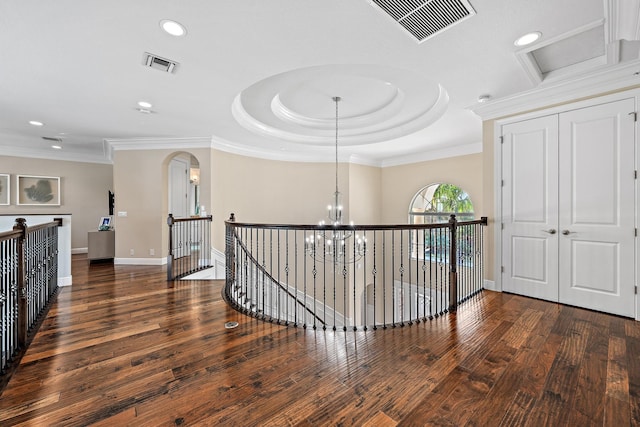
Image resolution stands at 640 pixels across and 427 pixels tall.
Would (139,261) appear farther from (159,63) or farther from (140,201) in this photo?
(159,63)

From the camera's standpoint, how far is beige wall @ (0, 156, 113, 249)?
7007 millimetres

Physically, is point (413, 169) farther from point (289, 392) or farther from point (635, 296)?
point (289, 392)

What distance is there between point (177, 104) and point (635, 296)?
607cm

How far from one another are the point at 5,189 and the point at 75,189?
131cm

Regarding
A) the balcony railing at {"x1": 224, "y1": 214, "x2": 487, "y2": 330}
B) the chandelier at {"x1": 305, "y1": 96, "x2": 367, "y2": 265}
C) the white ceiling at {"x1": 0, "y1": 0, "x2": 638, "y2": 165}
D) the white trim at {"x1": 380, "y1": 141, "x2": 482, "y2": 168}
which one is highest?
the white ceiling at {"x1": 0, "y1": 0, "x2": 638, "y2": 165}

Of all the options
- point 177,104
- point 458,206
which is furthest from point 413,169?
point 177,104

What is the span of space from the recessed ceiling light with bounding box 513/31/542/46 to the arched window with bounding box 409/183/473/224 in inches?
170

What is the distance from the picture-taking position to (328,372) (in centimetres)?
204

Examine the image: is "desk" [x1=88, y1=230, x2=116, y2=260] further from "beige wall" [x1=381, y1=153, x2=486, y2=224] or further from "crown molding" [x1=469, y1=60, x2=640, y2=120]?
"crown molding" [x1=469, y1=60, x2=640, y2=120]

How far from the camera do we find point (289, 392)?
1.83 meters

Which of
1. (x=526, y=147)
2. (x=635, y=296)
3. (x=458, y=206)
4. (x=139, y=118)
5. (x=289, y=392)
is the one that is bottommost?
(x=289, y=392)

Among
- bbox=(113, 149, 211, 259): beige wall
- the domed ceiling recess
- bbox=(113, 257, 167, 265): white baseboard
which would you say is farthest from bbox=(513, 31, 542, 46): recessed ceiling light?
bbox=(113, 257, 167, 265): white baseboard

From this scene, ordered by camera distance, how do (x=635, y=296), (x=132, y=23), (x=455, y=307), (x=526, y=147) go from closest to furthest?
1. (x=132, y=23)
2. (x=635, y=296)
3. (x=455, y=307)
4. (x=526, y=147)

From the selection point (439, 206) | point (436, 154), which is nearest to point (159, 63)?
point (436, 154)
